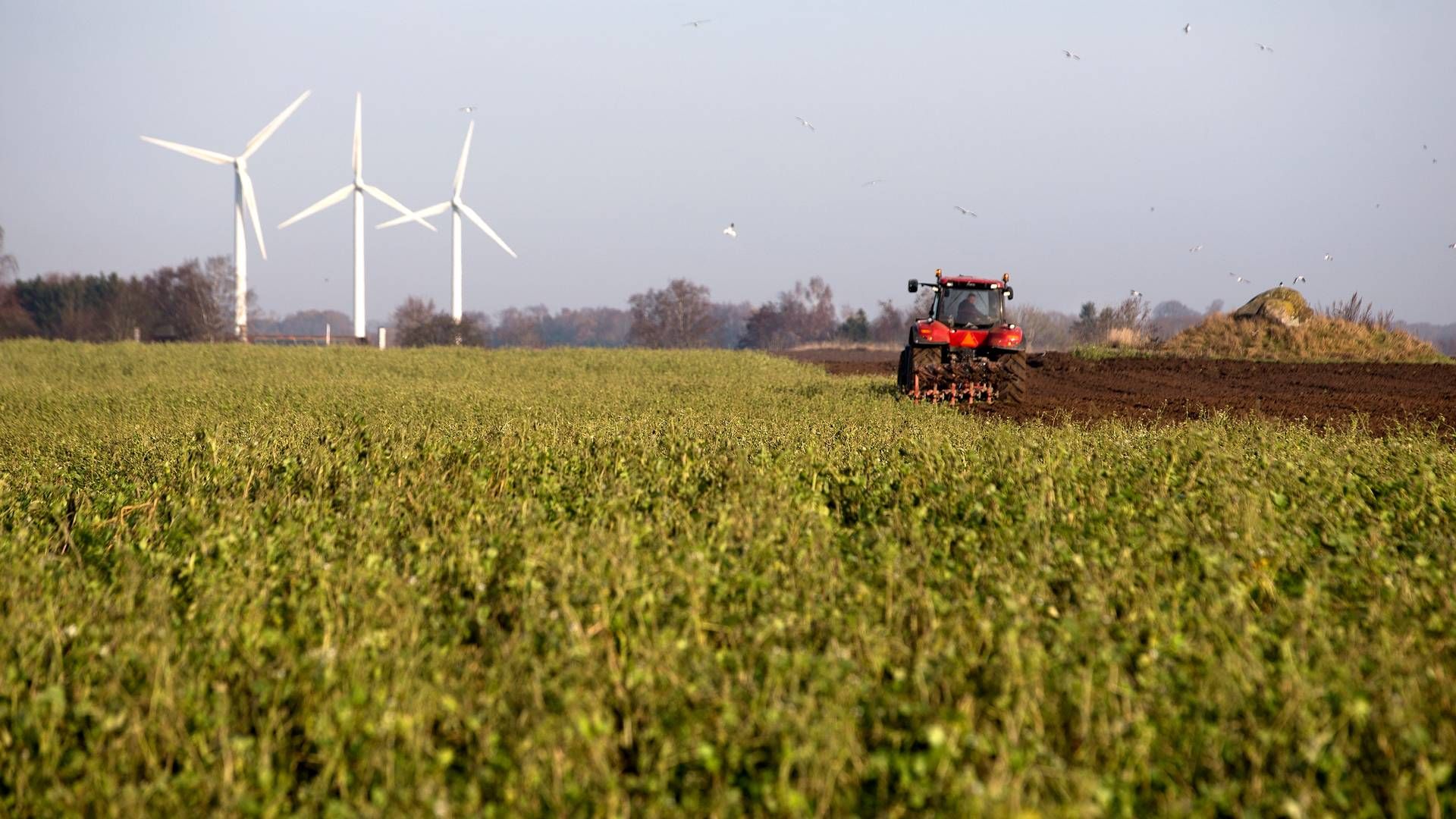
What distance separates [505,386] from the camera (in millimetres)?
24938

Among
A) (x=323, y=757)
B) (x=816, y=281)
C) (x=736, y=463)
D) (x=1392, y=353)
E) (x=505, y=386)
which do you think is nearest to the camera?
(x=323, y=757)

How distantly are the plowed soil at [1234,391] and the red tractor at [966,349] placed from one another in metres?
0.55

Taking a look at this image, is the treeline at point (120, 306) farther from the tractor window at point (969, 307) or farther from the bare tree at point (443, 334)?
the tractor window at point (969, 307)

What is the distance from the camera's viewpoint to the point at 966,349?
21.5 meters

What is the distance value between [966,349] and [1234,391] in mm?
7962

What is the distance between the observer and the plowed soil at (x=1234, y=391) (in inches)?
741

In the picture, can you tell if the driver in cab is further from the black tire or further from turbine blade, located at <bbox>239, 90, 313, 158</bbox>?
→ turbine blade, located at <bbox>239, 90, 313, 158</bbox>

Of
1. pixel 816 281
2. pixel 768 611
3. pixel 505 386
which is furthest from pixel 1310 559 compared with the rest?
pixel 816 281

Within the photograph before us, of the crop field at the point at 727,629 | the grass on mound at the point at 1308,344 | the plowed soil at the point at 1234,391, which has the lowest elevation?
the crop field at the point at 727,629

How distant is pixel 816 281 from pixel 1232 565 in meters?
135

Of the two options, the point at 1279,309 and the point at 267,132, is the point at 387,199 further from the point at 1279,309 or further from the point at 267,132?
the point at 1279,309

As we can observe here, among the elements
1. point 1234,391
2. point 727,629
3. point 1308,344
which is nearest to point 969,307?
point 1234,391

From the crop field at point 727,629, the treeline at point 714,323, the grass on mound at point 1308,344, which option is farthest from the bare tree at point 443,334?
the crop field at point 727,629

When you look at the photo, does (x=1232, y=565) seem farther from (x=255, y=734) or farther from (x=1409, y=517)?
(x=255, y=734)
